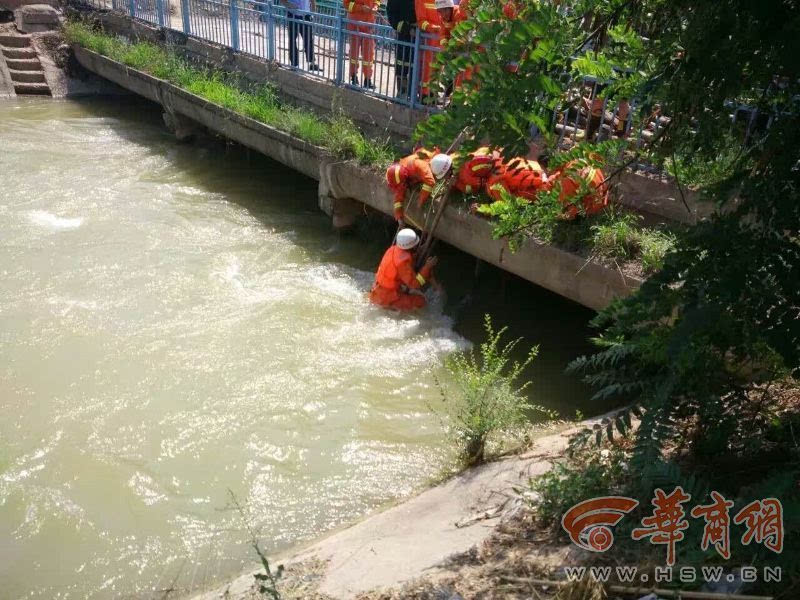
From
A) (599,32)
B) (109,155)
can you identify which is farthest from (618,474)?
(109,155)

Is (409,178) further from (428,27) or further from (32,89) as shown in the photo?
(32,89)

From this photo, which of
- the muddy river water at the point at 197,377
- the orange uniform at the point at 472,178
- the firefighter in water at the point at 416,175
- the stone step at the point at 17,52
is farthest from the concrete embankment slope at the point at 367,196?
the stone step at the point at 17,52

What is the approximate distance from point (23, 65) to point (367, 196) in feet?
35.6

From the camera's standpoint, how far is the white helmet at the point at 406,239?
21.8 ft

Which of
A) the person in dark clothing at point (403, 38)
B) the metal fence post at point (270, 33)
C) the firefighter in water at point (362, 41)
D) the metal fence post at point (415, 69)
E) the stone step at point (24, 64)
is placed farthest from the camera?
the stone step at point (24, 64)

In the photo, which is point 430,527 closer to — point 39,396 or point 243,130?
point 39,396

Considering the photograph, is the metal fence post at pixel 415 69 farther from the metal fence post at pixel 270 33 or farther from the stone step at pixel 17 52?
the stone step at pixel 17 52

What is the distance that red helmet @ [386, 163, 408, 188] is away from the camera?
6.72 m

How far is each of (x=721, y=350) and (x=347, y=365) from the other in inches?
151

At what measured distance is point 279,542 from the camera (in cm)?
417

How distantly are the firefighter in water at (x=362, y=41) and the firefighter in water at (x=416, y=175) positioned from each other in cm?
260

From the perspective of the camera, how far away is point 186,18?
1245 cm

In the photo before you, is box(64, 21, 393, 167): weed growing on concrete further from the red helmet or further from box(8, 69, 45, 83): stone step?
box(8, 69, 45, 83): stone step

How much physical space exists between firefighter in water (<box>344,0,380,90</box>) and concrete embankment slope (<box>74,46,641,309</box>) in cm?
133
